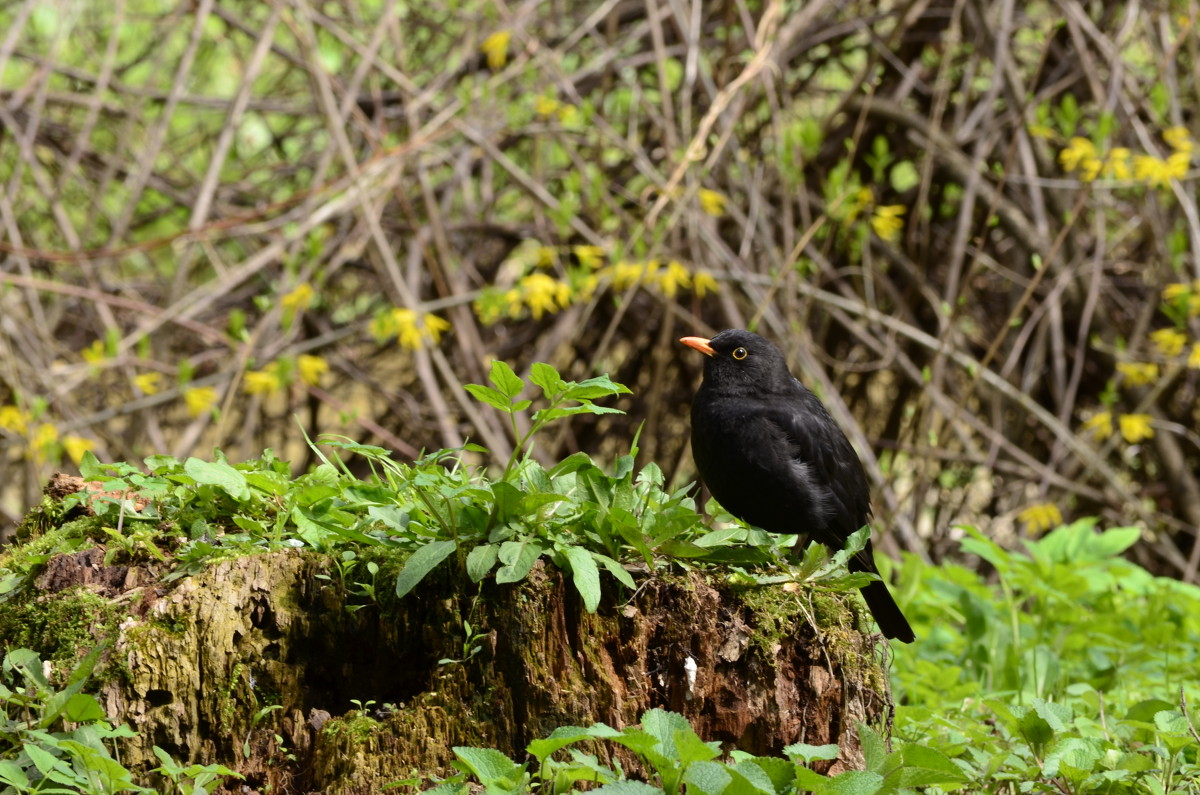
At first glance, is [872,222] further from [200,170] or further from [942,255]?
[200,170]

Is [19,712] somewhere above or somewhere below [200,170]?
below

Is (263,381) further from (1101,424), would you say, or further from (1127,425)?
(1127,425)

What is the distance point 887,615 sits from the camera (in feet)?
11.9

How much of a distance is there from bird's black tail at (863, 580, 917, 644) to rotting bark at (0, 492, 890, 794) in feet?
3.07

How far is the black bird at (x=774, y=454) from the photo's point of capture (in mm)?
3482

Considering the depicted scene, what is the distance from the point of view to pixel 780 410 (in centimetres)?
366

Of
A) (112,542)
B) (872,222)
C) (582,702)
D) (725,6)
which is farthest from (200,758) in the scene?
(725,6)

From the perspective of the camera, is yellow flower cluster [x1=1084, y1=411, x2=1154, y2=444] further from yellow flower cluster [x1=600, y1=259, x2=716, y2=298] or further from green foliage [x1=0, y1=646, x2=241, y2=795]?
green foliage [x1=0, y1=646, x2=241, y2=795]

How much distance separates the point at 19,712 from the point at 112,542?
0.46 meters

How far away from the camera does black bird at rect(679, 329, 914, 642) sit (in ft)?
11.4

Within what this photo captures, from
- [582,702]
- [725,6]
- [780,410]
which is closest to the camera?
[582,702]

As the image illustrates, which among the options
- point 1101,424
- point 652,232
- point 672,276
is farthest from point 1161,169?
point 652,232

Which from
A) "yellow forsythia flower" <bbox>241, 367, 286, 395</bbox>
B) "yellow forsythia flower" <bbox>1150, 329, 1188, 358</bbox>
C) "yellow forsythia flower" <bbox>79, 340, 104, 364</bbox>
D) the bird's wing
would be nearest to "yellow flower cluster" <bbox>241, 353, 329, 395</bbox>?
"yellow forsythia flower" <bbox>241, 367, 286, 395</bbox>

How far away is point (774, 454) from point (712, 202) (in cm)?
283
